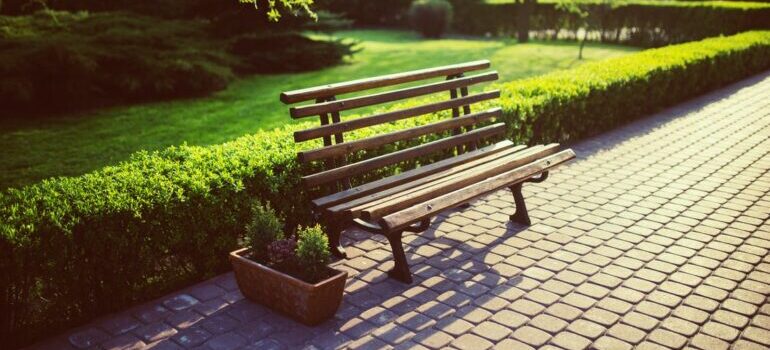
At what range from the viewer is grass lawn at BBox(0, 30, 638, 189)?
898 centimetres

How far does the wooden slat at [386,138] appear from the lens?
5.06 metres

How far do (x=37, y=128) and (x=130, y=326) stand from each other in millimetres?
7885

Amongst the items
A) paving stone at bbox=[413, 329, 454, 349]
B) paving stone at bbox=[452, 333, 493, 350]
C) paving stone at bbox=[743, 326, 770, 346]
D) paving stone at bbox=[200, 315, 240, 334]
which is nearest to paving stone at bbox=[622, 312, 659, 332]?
paving stone at bbox=[743, 326, 770, 346]

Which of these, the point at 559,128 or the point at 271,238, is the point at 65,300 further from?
the point at 559,128

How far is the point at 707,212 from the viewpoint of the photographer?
250 inches

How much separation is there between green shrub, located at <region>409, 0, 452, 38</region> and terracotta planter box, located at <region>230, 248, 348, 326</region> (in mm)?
22185

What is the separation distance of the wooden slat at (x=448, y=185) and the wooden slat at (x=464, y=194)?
13 centimetres

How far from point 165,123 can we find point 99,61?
96.7 inches

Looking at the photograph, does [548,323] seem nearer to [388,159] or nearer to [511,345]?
[511,345]

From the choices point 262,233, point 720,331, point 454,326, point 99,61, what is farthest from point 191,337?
point 99,61

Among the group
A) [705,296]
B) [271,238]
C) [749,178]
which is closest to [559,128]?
[749,178]

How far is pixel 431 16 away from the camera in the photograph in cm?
2553

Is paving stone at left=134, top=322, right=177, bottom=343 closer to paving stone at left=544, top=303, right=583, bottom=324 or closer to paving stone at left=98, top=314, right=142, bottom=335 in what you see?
paving stone at left=98, top=314, right=142, bottom=335

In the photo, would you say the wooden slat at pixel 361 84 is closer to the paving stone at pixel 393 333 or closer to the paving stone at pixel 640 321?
the paving stone at pixel 393 333
